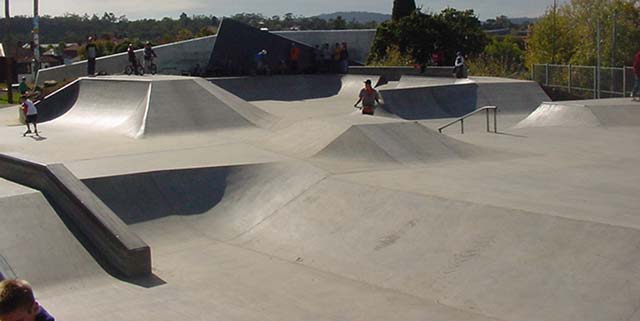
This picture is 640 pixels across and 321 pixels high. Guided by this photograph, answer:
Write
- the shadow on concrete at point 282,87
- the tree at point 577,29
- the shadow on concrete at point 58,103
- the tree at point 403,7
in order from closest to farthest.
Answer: the shadow on concrete at point 58,103 < the shadow on concrete at point 282,87 < the tree at point 403,7 < the tree at point 577,29

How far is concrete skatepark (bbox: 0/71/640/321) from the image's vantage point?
744 centimetres

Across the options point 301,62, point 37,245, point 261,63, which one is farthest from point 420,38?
point 37,245

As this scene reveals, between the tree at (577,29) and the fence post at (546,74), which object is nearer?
the fence post at (546,74)

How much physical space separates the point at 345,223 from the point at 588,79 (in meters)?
19.3

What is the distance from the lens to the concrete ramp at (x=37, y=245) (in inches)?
332

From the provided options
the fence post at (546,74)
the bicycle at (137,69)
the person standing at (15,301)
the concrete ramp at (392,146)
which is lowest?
the concrete ramp at (392,146)

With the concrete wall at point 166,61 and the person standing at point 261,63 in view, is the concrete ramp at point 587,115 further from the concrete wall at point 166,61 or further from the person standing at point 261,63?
the concrete wall at point 166,61

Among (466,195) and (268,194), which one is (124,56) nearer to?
(268,194)

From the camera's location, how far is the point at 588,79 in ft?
86.0

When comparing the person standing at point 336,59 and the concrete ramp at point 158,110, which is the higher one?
the person standing at point 336,59

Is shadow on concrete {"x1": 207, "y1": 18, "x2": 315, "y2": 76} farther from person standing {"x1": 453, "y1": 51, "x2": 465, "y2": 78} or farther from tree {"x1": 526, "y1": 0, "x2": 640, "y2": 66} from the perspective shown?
tree {"x1": 526, "y1": 0, "x2": 640, "y2": 66}

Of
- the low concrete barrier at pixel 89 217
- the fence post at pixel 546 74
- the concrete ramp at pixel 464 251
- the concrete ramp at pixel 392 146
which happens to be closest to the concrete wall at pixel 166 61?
the fence post at pixel 546 74

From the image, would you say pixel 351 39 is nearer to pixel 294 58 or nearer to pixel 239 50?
pixel 294 58

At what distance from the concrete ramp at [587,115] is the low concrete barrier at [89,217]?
12.3 metres
